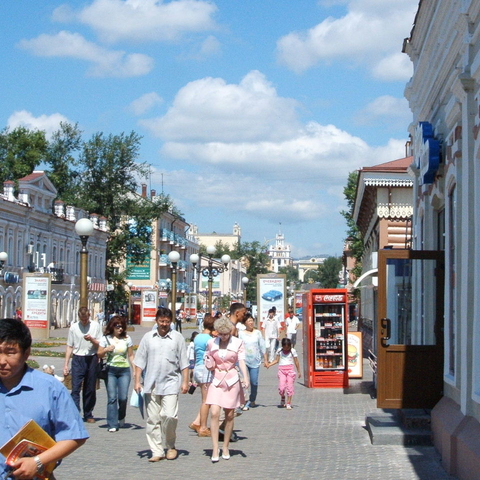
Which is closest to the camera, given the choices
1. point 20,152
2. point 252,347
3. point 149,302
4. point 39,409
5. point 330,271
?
point 39,409

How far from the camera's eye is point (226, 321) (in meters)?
10.9

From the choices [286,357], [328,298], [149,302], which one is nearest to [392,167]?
[328,298]

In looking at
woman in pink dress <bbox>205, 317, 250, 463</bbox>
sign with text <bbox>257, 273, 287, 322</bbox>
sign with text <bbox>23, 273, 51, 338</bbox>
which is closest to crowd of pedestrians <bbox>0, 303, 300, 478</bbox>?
woman in pink dress <bbox>205, 317, 250, 463</bbox>

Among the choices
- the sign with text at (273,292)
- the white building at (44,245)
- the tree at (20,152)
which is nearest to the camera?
the sign with text at (273,292)

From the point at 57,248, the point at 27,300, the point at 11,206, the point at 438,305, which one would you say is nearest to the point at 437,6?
the point at 438,305

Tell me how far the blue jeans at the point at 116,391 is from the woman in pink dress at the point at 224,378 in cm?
230

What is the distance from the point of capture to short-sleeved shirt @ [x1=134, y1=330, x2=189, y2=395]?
34.4ft

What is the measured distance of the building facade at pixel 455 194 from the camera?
9.14 metres

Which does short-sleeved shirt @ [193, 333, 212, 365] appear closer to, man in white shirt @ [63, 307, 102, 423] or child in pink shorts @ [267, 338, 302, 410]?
man in white shirt @ [63, 307, 102, 423]

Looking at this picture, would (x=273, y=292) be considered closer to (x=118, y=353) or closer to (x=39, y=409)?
(x=118, y=353)

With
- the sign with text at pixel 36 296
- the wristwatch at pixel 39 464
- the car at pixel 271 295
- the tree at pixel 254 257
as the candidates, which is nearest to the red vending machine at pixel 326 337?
the car at pixel 271 295

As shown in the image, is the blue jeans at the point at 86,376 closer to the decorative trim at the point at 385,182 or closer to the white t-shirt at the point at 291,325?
the decorative trim at the point at 385,182

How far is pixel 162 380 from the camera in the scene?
10.5 metres

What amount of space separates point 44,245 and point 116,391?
52.2 meters
